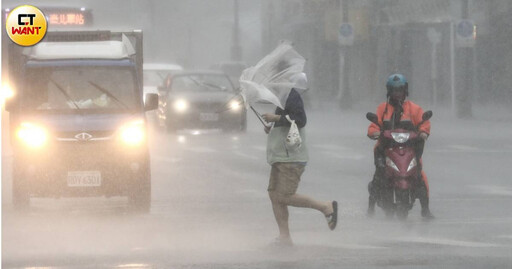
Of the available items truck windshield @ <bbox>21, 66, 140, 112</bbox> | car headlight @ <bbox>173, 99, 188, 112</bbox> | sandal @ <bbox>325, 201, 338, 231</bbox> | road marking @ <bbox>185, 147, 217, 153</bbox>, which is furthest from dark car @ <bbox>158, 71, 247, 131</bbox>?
sandal @ <bbox>325, 201, 338, 231</bbox>

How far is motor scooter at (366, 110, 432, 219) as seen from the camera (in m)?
14.2

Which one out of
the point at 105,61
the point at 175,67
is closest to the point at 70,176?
the point at 105,61

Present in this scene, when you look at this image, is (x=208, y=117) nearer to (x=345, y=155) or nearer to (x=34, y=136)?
(x=345, y=155)

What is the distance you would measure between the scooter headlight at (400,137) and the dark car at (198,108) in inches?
660

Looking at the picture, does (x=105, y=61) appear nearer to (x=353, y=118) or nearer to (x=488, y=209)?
(x=488, y=209)

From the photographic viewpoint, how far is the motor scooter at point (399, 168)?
46.5 feet

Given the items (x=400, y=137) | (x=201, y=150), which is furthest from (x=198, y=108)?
(x=400, y=137)

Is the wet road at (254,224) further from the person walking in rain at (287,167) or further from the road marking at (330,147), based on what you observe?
the road marking at (330,147)

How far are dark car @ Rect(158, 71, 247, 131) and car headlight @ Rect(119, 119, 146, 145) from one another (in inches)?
611

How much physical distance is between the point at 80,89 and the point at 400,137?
13.1 ft

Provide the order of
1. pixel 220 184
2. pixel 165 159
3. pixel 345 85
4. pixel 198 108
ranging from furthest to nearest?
pixel 345 85 → pixel 198 108 → pixel 165 159 → pixel 220 184

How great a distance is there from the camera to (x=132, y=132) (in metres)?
15.2

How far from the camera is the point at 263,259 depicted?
11.0 metres

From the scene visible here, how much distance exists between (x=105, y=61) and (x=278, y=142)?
437cm
